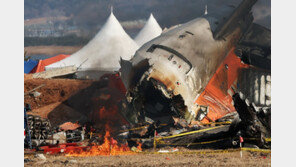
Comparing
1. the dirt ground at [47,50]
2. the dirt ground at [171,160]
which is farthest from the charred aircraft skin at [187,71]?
the dirt ground at [47,50]

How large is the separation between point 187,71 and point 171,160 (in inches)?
161

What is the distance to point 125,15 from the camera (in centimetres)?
1820

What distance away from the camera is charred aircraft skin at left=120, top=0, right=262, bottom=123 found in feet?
41.6

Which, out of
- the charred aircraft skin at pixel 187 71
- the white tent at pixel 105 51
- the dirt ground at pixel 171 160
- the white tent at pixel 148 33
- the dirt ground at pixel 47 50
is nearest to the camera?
the dirt ground at pixel 171 160

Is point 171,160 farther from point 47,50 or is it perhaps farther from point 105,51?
point 105,51

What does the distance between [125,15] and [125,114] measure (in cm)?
669

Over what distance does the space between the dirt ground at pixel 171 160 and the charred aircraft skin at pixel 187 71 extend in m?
2.76

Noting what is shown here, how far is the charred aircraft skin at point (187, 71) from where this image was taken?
41.6ft

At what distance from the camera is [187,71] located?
42.2 feet

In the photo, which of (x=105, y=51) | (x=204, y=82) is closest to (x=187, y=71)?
(x=204, y=82)

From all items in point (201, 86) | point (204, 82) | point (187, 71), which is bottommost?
point (201, 86)

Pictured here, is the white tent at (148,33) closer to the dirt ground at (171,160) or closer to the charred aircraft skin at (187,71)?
the charred aircraft skin at (187,71)

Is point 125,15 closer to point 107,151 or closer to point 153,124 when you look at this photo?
point 153,124

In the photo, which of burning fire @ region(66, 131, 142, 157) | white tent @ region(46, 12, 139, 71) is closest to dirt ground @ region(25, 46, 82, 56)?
white tent @ region(46, 12, 139, 71)
